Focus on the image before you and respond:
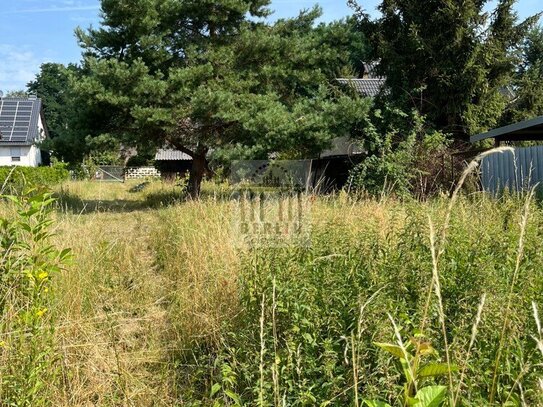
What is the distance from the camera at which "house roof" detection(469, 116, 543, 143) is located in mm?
8141

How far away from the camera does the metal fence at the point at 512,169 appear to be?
821 cm

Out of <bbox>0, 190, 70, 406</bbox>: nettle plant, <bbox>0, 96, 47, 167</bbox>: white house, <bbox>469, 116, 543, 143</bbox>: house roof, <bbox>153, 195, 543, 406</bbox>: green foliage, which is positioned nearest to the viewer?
<bbox>153, 195, 543, 406</bbox>: green foliage

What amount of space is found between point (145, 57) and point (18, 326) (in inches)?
384

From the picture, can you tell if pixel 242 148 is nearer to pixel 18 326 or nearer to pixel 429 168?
pixel 429 168

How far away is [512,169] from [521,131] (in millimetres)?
1255

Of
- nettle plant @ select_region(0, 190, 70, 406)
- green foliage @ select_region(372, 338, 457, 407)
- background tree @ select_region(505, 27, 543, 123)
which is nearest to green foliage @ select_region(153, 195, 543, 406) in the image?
green foliage @ select_region(372, 338, 457, 407)

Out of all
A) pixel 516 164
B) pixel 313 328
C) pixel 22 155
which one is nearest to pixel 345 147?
pixel 516 164

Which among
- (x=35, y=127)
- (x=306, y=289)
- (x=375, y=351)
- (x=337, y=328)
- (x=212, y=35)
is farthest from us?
(x=35, y=127)

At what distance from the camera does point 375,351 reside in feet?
7.05

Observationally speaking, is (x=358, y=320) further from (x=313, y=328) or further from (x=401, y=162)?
(x=401, y=162)

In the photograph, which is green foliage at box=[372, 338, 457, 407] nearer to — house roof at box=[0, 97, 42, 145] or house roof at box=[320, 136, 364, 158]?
house roof at box=[320, 136, 364, 158]

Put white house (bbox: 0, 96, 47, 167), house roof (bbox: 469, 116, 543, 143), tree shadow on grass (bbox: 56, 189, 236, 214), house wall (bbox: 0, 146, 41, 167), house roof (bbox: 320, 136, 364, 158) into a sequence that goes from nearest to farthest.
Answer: house roof (bbox: 469, 116, 543, 143)
tree shadow on grass (bbox: 56, 189, 236, 214)
house roof (bbox: 320, 136, 364, 158)
white house (bbox: 0, 96, 47, 167)
house wall (bbox: 0, 146, 41, 167)

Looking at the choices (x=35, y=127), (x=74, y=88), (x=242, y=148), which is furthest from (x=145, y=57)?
(x=35, y=127)

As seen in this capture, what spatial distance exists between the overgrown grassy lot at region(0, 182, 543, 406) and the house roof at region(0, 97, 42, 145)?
4102 centimetres
